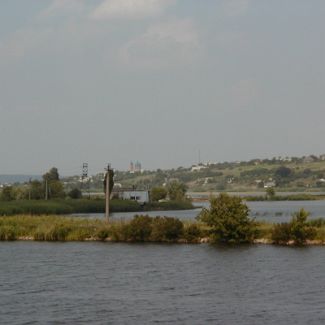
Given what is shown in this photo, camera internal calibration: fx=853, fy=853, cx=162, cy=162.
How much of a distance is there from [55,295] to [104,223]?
1082 inches

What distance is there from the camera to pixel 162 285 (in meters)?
39.3

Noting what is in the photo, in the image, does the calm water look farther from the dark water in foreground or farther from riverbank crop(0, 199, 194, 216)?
the dark water in foreground

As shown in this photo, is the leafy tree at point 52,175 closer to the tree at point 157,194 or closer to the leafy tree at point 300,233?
the tree at point 157,194

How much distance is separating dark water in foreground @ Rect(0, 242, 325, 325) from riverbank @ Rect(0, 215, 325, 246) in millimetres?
2274

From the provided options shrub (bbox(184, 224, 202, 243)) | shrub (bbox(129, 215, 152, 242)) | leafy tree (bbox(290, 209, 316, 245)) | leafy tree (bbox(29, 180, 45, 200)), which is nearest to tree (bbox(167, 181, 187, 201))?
leafy tree (bbox(29, 180, 45, 200))

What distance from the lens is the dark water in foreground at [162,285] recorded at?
→ 31.7 metres

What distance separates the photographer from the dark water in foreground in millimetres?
31688

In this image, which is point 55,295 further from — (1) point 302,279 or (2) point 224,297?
(1) point 302,279

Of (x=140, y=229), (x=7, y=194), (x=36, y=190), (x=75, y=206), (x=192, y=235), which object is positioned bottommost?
(x=192, y=235)

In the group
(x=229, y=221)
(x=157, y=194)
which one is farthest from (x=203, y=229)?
(x=157, y=194)

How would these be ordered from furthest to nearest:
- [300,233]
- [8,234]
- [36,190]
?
[36,190], [8,234], [300,233]

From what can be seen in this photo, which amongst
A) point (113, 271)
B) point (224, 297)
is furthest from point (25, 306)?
point (113, 271)

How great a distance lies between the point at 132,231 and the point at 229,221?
300 inches

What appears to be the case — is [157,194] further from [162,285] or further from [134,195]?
[162,285]
